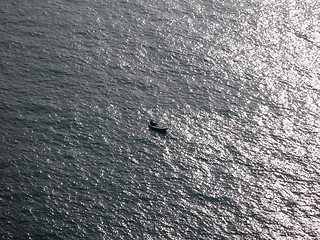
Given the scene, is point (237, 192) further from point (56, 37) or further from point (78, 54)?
point (56, 37)

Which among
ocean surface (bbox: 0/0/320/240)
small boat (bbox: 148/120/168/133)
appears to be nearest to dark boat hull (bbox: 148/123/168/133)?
small boat (bbox: 148/120/168/133)

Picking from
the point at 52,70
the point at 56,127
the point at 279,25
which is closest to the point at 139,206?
the point at 56,127

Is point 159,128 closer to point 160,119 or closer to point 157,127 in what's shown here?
point 157,127

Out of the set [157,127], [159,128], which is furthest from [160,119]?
[159,128]

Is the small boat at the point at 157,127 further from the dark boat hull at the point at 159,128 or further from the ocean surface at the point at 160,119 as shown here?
the ocean surface at the point at 160,119

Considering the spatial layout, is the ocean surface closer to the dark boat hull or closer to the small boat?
the dark boat hull

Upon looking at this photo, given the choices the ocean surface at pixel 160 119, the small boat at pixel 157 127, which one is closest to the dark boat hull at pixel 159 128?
the small boat at pixel 157 127

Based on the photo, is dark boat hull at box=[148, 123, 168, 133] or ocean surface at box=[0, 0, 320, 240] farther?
dark boat hull at box=[148, 123, 168, 133]
